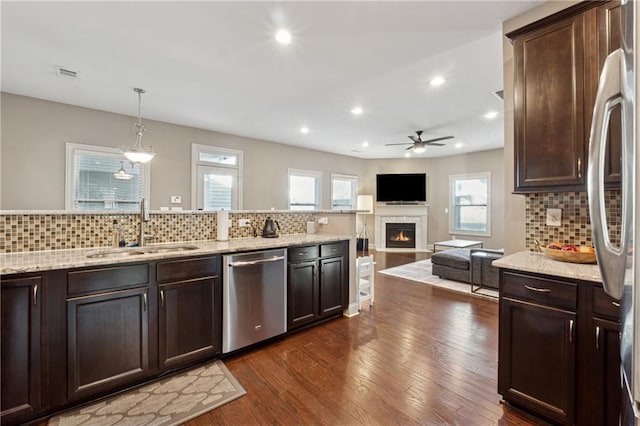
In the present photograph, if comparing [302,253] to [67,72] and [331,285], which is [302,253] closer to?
[331,285]

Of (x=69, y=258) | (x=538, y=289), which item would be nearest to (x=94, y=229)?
(x=69, y=258)

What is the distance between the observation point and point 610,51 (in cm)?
163

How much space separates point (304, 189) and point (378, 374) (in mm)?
5609

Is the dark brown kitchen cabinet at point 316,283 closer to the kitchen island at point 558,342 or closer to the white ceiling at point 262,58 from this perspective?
the kitchen island at point 558,342

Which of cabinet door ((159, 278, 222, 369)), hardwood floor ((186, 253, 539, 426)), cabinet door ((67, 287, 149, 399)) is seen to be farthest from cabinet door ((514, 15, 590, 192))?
cabinet door ((67, 287, 149, 399))

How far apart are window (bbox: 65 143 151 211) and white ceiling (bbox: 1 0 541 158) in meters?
0.66

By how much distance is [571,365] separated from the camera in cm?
146

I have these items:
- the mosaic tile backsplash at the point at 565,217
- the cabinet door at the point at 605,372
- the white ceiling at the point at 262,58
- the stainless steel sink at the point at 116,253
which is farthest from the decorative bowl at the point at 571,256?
the stainless steel sink at the point at 116,253

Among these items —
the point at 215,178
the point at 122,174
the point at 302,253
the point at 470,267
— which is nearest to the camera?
the point at 302,253

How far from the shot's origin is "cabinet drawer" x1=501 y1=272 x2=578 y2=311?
4.88 feet

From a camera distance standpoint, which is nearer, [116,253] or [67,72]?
[116,253]

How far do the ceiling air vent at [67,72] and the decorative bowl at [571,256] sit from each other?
493 centimetres

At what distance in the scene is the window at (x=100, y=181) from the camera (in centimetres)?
418

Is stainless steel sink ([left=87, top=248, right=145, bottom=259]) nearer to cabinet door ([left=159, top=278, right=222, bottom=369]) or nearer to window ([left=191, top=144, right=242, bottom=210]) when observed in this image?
cabinet door ([left=159, top=278, right=222, bottom=369])
